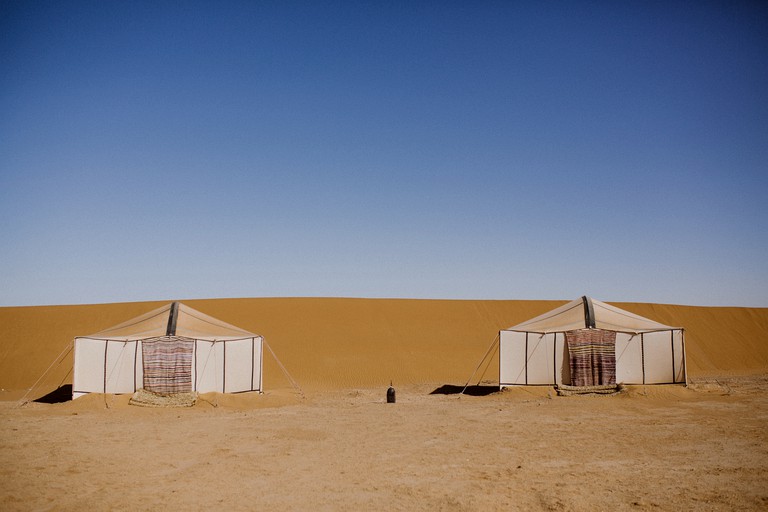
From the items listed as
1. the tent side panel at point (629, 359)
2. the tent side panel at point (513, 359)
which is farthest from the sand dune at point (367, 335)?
the tent side panel at point (629, 359)

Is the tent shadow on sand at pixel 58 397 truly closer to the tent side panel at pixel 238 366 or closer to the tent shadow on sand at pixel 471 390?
the tent side panel at pixel 238 366

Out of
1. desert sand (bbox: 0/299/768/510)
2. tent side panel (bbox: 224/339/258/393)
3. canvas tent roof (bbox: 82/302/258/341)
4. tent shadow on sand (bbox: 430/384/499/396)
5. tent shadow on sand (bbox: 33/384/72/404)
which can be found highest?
canvas tent roof (bbox: 82/302/258/341)

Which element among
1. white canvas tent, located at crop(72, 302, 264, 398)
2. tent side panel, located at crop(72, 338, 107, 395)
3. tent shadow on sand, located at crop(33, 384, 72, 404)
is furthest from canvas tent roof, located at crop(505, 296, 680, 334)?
tent shadow on sand, located at crop(33, 384, 72, 404)

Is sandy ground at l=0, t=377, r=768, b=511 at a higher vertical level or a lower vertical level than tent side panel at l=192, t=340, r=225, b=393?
lower

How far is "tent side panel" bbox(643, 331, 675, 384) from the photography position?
20.3 m

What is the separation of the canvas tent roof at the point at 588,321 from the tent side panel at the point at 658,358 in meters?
0.32

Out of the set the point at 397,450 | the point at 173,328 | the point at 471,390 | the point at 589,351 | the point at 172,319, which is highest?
the point at 172,319

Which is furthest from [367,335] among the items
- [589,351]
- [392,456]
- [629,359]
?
[392,456]

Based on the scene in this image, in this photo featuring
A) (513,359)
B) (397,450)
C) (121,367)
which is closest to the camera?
(397,450)

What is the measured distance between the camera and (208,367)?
19.4 meters

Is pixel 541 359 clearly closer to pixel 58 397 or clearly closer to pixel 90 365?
pixel 90 365

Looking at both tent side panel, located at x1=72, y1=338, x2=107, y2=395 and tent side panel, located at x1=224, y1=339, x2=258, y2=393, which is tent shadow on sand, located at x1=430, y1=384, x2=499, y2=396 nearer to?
tent side panel, located at x1=224, y1=339, x2=258, y2=393

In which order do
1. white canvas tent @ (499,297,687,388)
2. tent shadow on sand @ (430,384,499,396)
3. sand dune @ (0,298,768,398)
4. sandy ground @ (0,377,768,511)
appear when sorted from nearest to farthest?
sandy ground @ (0,377,768,511), white canvas tent @ (499,297,687,388), tent shadow on sand @ (430,384,499,396), sand dune @ (0,298,768,398)

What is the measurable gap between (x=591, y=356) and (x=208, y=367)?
1246 centimetres
